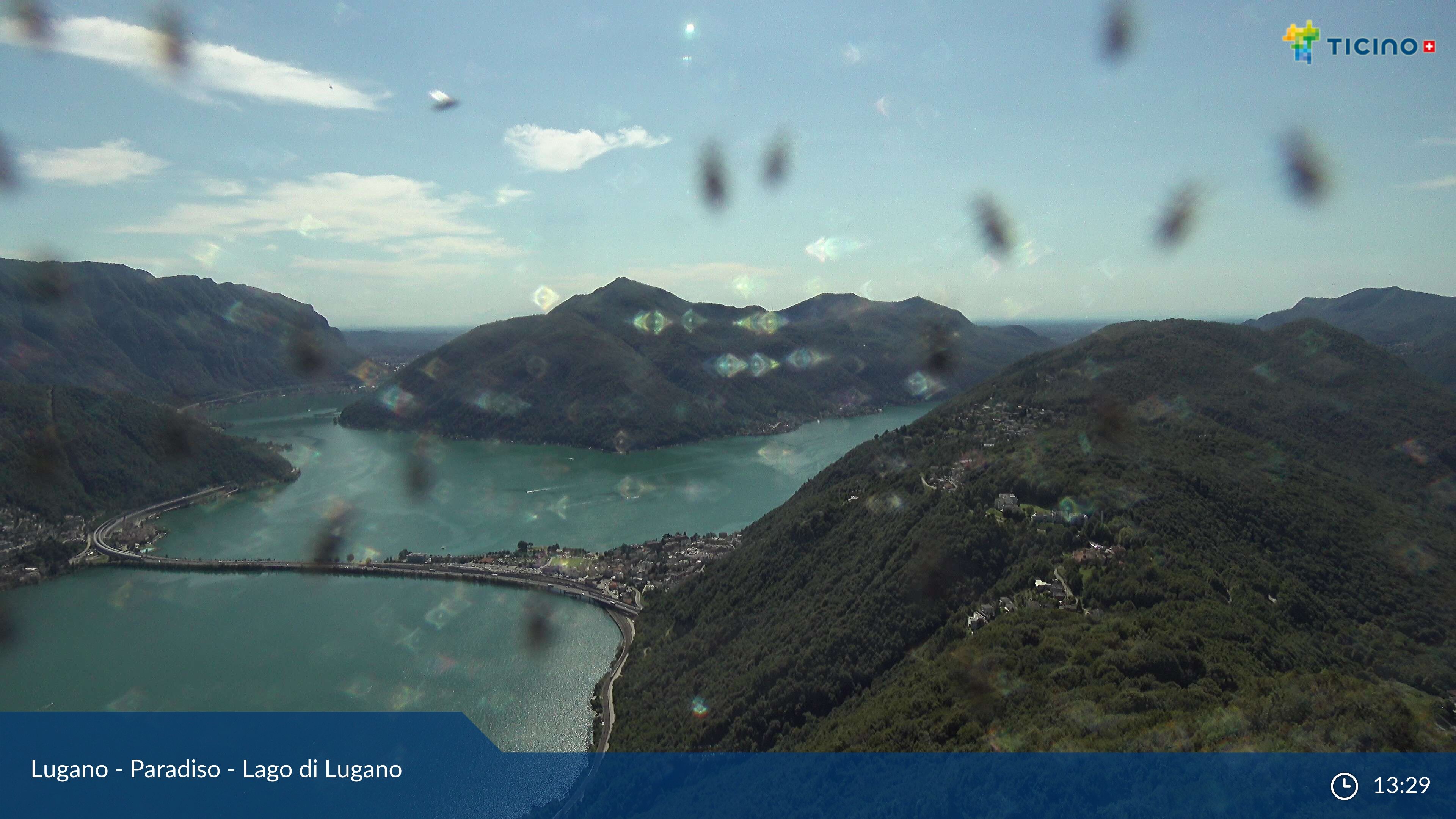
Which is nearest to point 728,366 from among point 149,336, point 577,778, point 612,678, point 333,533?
point 333,533

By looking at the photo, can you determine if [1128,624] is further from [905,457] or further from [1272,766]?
[905,457]

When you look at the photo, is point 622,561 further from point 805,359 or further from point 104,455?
point 805,359

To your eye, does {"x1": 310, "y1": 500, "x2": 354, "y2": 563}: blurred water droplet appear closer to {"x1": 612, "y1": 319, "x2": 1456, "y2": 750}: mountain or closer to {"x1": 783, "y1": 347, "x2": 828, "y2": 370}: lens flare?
{"x1": 612, "y1": 319, "x2": 1456, "y2": 750}: mountain

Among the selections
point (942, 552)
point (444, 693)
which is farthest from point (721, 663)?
point (444, 693)

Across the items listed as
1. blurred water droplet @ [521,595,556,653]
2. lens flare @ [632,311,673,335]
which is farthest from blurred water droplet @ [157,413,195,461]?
lens flare @ [632,311,673,335]

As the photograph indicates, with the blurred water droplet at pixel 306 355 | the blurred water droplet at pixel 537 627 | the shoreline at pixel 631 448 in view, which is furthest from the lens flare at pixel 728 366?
the blurred water droplet at pixel 306 355

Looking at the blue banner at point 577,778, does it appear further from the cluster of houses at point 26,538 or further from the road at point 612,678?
the cluster of houses at point 26,538
